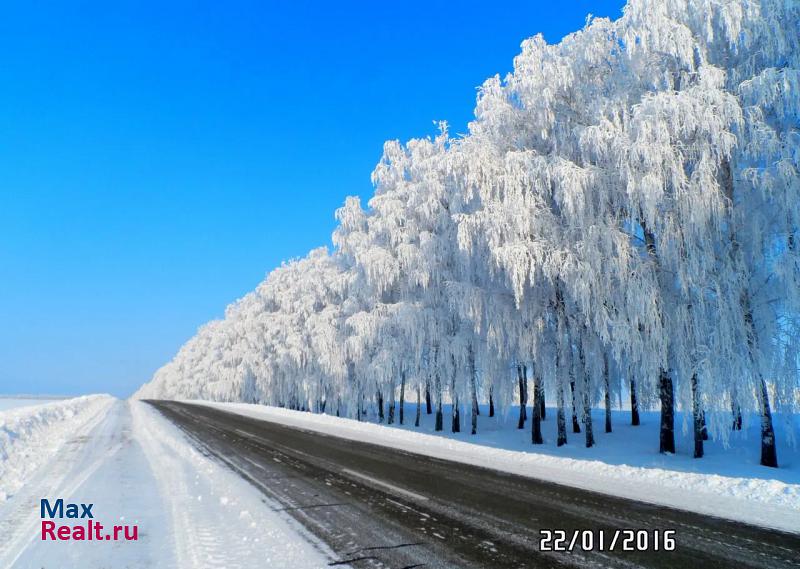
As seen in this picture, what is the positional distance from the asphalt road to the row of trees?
7206mm

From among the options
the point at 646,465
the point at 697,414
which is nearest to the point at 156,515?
the point at 646,465

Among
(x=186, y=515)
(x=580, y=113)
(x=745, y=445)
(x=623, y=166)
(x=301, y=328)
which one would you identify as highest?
(x=580, y=113)

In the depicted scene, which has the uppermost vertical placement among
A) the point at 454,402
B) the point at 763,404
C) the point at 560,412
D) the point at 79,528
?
the point at 763,404

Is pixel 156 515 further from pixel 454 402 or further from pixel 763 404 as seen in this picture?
pixel 454 402

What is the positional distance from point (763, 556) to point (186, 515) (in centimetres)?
693

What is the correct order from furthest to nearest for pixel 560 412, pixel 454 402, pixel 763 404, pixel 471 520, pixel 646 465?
pixel 454 402, pixel 560 412, pixel 646 465, pixel 763 404, pixel 471 520

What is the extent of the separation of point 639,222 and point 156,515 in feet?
46.1

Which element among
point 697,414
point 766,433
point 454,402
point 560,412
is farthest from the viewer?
point 454,402

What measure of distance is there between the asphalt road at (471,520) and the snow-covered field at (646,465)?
0.76 metres

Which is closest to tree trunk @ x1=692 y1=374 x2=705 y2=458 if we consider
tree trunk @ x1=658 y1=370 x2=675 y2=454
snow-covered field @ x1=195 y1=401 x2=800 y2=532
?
snow-covered field @ x1=195 y1=401 x2=800 y2=532

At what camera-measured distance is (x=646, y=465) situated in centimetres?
A: 1293

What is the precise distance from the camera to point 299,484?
8.56 metres

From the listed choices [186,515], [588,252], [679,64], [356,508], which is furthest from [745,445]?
[186,515]

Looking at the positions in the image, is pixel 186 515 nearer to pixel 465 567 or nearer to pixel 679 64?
pixel 465 567
